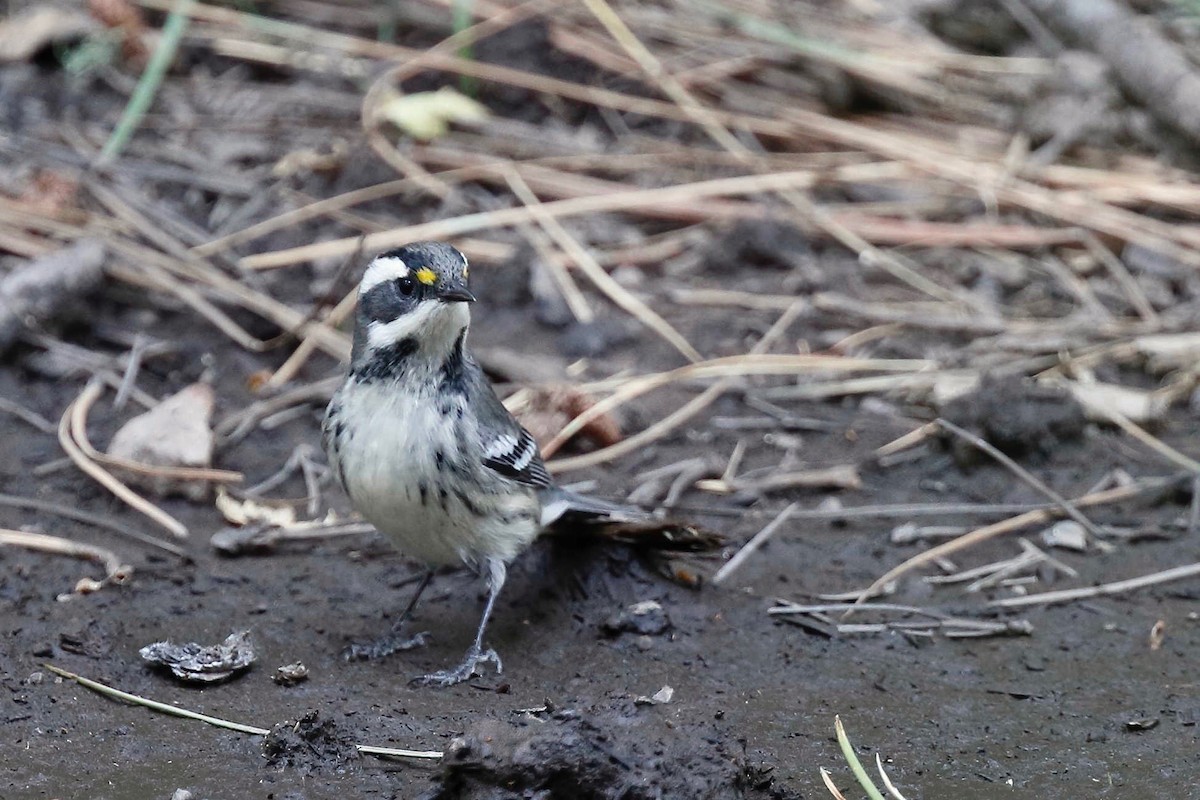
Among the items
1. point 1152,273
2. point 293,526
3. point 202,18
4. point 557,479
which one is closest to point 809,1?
point 1152,273

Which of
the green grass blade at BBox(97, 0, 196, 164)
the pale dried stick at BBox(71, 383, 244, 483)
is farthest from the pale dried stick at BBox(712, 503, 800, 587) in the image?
the green grass blade at BBox(97, 0, 196, 164)

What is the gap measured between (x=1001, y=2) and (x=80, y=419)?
6.01m

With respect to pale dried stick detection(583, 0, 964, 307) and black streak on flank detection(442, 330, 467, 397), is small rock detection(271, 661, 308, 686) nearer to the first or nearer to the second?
black streak on flank detection(442, 330, 467, 397)

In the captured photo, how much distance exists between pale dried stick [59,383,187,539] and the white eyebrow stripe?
46.9 inches

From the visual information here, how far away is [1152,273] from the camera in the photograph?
6746mm

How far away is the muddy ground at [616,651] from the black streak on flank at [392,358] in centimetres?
85

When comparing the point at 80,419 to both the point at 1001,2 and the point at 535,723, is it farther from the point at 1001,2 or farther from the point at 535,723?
the point at 1001,2

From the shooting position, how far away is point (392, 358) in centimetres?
416

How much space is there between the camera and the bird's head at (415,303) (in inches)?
161

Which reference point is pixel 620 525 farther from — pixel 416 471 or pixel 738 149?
pixel 738 149

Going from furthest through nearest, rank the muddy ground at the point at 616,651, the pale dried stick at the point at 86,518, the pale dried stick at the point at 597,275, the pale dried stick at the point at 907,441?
the pale dried stick at the point at 597,275 < the pale dried stick at the point at 907,441 < the pale dried stick at the point at 86,518 < the muddy ground at the point at 616,651

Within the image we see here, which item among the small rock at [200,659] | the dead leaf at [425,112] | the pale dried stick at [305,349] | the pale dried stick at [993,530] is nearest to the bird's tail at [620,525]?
the pale dried stick at [993,530]

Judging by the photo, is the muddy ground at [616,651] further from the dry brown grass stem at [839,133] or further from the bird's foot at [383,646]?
the dry brown grass stem at [839,133]

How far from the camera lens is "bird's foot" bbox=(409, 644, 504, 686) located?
4.04 metres
